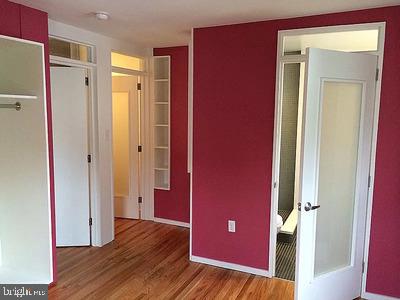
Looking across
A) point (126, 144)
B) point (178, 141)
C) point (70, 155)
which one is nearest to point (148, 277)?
point (70, 155)

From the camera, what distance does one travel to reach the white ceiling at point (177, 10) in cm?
246

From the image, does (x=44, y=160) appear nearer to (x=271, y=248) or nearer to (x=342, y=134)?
(x=271, y=248)

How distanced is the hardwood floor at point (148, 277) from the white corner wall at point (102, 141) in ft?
0.90

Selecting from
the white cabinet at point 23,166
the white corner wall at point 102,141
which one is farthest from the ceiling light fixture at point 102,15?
the white corner wall at point 102,141

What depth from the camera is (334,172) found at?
2553 mm

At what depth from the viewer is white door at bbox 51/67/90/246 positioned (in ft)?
11.6

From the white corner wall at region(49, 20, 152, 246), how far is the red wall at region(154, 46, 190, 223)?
2.45 feet

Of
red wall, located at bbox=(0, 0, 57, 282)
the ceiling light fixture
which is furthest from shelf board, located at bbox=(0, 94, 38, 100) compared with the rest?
the ceiling light fixture

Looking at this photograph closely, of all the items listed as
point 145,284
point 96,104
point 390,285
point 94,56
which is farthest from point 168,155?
point 390,285

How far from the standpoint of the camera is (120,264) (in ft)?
11.1

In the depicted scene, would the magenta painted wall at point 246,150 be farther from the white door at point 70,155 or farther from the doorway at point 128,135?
the doorway at point 128,135

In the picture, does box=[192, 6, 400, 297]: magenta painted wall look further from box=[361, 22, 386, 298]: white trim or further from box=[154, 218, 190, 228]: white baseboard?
Result: box=[154, 218, 190, 228]: white baseboard

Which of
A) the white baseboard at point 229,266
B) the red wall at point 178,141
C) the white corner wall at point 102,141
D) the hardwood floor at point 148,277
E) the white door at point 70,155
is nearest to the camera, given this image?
the hardwood floor at point 148,277

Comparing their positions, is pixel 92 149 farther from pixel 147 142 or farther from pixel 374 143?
pixel 374 143
